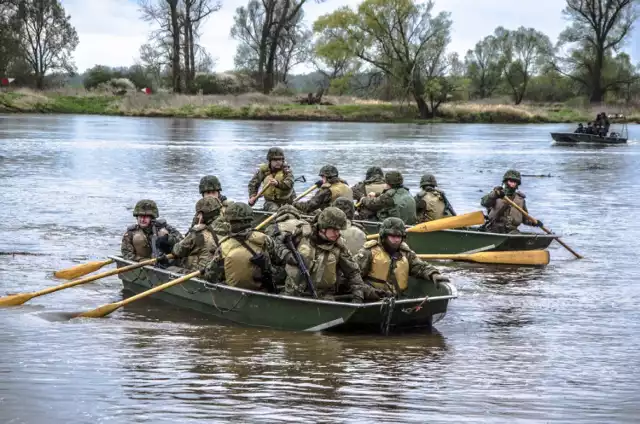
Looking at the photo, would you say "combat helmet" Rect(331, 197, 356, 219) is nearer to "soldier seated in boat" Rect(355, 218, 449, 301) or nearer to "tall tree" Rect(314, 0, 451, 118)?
"soldier seated in boat" Rect(355, 218, 449, 301)

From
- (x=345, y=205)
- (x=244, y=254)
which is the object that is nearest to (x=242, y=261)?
(x=244, y=254)

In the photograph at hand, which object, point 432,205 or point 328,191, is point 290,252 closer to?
point 328,191

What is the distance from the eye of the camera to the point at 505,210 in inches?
679

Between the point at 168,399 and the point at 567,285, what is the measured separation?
26.7 feet

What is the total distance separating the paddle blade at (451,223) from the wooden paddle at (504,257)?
106cm

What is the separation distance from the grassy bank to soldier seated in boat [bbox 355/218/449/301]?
5565 centimetres

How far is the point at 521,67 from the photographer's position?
9519cm

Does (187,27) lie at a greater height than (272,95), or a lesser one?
greater

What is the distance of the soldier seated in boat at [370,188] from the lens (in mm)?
17234

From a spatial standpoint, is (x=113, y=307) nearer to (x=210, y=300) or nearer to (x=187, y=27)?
(x=210, y=300)

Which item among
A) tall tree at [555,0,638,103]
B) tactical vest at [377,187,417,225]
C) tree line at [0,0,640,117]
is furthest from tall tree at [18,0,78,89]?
tactical vest at [377,187,417,225]

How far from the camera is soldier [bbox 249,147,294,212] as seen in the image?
18.0 meters

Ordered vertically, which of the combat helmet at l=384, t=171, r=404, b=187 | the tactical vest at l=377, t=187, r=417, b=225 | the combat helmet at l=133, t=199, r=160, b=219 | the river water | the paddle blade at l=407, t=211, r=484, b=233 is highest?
the combat helmet at l=384, t=171, r=404, b=187

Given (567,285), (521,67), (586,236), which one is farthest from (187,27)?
(567,285)
